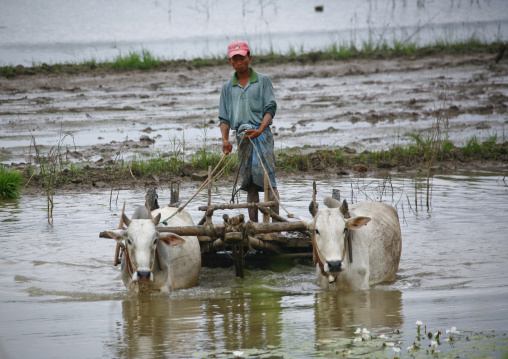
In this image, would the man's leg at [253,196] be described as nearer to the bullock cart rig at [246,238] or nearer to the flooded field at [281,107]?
the bullock cart rig at [246,238]

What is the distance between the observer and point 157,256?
5.95m

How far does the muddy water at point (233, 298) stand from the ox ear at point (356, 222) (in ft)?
2.20

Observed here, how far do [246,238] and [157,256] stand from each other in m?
0.82

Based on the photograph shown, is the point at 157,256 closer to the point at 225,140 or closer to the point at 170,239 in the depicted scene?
the point at 170,239

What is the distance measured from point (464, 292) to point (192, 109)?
A: 33.4 ft

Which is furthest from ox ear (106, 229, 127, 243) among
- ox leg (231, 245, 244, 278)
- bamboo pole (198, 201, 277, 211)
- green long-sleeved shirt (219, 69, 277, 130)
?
green long-sleeved shirt (219, 69, 277, 130)

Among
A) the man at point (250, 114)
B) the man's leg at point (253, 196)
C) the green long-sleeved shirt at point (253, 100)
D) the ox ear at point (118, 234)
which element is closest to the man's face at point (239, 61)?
the man at point (250, 114)

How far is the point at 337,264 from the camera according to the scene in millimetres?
5555

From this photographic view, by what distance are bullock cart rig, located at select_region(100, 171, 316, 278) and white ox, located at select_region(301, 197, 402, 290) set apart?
0.31 meters

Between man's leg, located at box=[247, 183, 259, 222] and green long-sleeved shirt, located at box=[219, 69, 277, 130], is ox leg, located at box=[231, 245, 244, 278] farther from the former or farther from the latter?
green long-sleeved shirt, located at box=[219, 69, 277, 130]

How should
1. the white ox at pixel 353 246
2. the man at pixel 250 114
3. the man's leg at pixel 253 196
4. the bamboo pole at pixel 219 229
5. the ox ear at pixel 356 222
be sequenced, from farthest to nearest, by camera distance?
1. the man's leg at pixel 253 196
2. the man at pixel 250 114
3. the bamboo pole at pixel 219 229
4. the ox ear at pixel 356 222
5. the white ox at pixel 353 246

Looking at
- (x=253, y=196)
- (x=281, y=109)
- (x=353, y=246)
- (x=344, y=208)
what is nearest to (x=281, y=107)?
(x=281, y=109)

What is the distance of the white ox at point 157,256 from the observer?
5617mm

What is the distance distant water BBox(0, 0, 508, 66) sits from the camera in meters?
23.1
